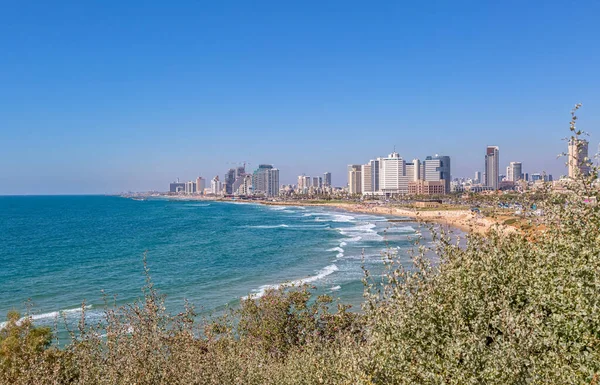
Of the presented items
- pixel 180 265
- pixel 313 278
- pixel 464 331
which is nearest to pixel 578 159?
pixel 464 331

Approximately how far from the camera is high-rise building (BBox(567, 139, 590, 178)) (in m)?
11.3

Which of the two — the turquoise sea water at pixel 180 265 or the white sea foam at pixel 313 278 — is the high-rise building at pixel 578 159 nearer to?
the turquoise sea water at pixel 180 265

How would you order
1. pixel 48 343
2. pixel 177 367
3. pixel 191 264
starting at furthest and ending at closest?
pixel 191 264 < pixel 48 343 < pixel 177 367

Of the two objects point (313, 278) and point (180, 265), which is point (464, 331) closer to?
point (313, 278)

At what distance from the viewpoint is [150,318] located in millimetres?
16109

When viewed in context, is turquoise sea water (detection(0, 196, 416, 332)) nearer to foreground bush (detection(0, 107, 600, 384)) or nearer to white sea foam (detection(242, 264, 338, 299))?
white sea foam (detection(242, 264, 338, 299))

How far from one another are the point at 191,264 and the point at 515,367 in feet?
183

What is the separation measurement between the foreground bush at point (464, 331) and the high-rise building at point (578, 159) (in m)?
0.39

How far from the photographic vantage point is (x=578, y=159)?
11562 mm

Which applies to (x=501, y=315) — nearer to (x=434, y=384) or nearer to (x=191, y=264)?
(x=434, y=384)

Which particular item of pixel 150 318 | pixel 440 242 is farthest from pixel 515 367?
pixel 150 318

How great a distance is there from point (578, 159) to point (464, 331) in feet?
18.3

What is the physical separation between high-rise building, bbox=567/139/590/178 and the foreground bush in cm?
39

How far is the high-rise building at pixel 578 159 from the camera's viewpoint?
11.3 m
